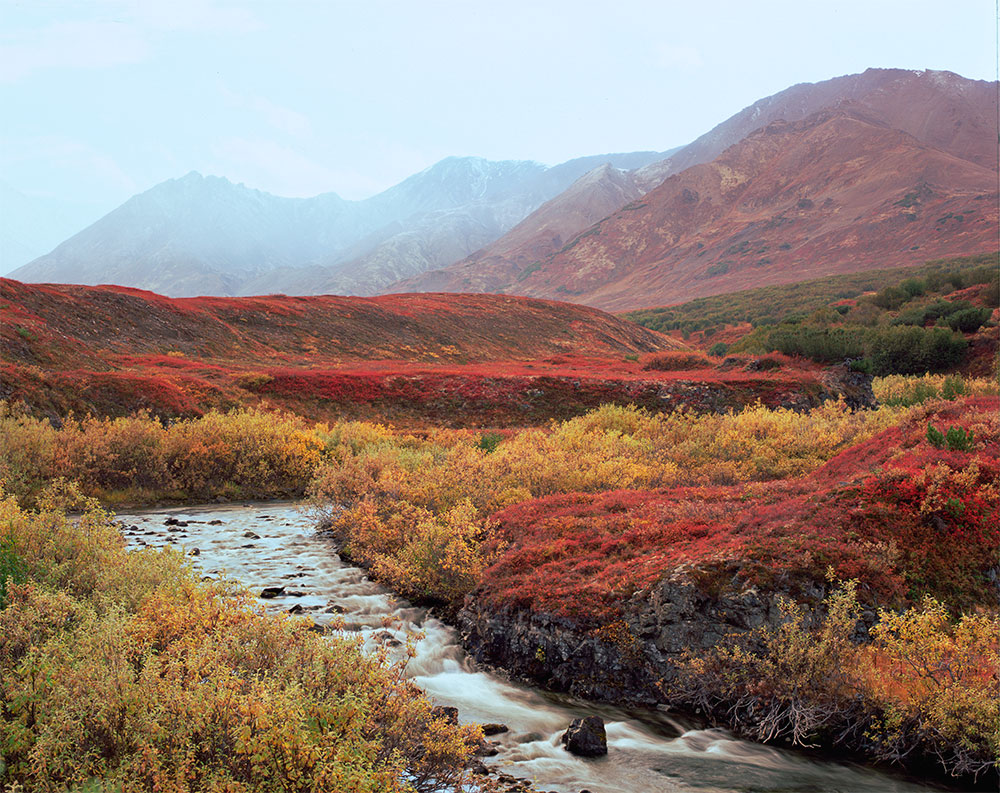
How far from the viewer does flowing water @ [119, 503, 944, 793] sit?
6.61 m

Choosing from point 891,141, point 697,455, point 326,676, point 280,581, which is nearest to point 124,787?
point 326,676

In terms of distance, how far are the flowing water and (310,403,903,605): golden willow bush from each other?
0.90 m

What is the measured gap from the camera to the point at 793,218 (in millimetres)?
161000

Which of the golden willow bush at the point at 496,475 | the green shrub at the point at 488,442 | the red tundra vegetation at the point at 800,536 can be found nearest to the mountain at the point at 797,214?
the golden willow bush at the point at 496,475

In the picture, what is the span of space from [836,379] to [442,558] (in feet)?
107

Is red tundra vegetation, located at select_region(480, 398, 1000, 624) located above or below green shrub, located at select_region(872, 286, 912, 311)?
below

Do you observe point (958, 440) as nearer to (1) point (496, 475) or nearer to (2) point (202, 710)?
(1) point (496, 475)

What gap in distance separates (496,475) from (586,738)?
9.20 meters

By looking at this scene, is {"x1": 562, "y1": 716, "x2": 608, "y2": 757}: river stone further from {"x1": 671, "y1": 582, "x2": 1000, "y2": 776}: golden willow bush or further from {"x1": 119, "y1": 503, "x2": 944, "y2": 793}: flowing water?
{"x1": 671, "y1": 582, "x2": 1000, "y2": 776}: golden willow bush

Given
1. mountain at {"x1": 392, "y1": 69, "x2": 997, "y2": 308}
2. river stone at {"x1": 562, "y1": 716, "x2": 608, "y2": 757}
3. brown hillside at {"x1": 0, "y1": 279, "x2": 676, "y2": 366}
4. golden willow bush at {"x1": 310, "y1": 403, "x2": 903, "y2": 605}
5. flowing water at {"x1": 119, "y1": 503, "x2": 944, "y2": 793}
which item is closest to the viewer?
flowing water at {"x1": 119, "y1": 503, "x2": 944, "y2": 793}

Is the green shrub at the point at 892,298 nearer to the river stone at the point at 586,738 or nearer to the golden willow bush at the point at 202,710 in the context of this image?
the river stone at the point at 586,738

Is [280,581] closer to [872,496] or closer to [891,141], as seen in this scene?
[872,496]

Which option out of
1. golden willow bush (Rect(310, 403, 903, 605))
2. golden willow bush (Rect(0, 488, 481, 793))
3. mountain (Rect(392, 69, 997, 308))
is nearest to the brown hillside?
golden willow bush (Rect(310, 403, 903, 605))

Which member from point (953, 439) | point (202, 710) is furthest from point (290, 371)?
point (202, 710)
